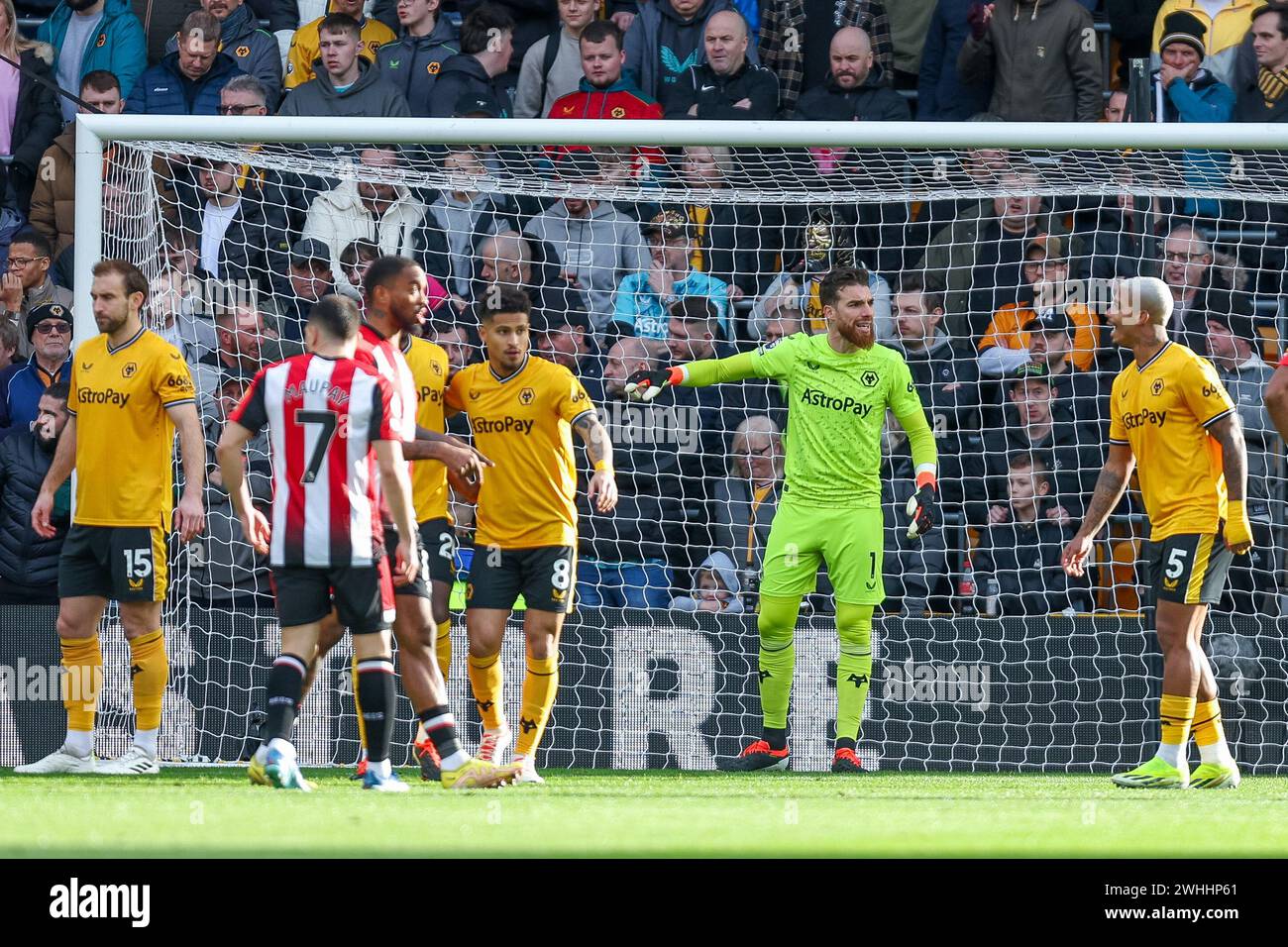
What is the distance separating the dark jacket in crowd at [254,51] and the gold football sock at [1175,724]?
6999 mm

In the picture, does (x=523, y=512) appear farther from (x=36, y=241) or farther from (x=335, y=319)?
(x=36, y=241)

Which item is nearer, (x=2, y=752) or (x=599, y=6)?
(x=2, y=752)

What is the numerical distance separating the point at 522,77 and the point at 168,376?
413 cm

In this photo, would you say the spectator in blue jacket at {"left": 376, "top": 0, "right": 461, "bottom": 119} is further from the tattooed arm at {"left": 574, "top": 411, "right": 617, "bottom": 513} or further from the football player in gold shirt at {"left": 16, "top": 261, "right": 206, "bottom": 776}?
the tattooed arm at {"left": 574, "top": 411, "right": 617, "bottom": 513}

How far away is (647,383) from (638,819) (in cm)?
286

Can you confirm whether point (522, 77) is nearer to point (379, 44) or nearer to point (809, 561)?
point (379, 44)

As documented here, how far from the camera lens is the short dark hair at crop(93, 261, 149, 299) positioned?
26.3 ft

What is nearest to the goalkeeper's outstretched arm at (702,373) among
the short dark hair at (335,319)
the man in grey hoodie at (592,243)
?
the man in grey hoodie at (592,243)

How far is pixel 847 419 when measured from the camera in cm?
868

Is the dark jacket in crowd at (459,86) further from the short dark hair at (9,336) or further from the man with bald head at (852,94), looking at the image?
the short dark hair at (9,336)

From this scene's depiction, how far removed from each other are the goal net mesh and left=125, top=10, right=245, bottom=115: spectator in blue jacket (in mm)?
1083

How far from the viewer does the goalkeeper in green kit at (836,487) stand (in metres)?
8.55

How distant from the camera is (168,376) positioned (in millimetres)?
8031
